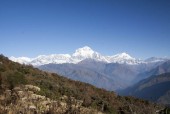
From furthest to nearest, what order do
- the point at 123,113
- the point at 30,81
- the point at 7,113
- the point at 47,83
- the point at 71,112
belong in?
the point at 47,83 → the point at 30,81 → the point at 123,113 → the point at 71,112 → the point at 7,113

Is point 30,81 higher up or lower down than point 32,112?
higher up

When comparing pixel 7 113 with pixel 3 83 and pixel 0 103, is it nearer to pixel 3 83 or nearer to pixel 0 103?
pixel 0 103

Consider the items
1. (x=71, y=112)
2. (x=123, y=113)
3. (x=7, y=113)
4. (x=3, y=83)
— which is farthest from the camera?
(x=123, y=113)

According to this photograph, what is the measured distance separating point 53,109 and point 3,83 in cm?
1089

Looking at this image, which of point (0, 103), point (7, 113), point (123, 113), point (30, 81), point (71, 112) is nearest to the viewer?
point (7, 113)

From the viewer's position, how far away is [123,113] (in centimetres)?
2380

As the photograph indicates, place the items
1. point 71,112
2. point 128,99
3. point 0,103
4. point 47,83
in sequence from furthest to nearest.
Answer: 1. point 128,99
2. point 47,83
3. point 0,103
4. point 71,112

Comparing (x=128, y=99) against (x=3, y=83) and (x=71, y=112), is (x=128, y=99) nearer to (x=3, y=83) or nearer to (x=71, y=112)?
(x=3, y=83)

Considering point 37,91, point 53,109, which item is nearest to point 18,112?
point 53,109

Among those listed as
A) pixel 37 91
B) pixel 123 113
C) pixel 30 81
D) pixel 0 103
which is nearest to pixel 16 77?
pixel 30 81

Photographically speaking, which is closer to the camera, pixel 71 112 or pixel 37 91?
pixel 71 112

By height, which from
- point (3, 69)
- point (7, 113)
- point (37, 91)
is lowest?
point (7, 113)

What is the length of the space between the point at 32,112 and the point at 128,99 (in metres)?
24.6

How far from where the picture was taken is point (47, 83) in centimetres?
2725
